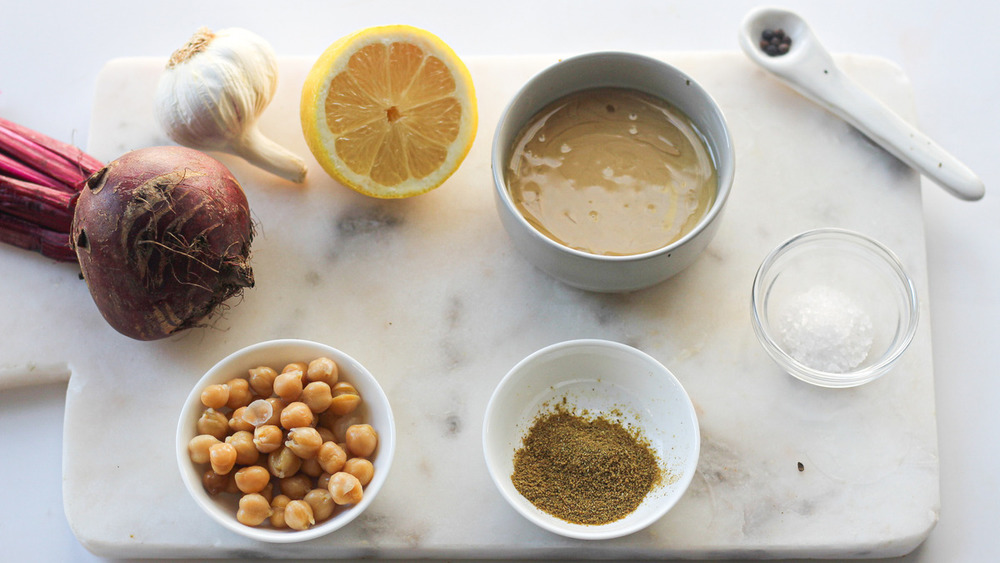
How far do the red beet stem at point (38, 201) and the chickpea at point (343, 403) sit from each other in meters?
0.55

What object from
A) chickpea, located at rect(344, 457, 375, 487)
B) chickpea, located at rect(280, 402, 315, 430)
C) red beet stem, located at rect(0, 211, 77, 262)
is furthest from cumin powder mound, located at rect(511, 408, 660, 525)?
red beet stem, located at rect(0, 211, 77, 262)

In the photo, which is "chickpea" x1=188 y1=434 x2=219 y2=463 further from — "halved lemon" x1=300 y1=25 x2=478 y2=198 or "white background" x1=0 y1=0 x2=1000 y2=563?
"white background" x1=0 y1=0 x2=1000 y2=563

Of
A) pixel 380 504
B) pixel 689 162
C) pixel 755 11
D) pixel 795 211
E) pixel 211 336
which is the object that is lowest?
pixel 380 504

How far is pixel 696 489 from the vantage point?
1354 millimetres

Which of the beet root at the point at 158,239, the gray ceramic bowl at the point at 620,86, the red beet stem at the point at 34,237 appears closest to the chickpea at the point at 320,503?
the beet root at the point at 158,239

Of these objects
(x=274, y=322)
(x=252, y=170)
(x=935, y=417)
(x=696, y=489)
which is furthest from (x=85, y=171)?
(x=935, y=417)

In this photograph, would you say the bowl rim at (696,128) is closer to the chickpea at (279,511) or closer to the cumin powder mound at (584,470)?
the cumin powder mound at (584,470)

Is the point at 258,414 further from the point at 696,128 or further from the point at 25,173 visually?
the point at 696,128

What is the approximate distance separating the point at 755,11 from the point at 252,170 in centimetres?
94

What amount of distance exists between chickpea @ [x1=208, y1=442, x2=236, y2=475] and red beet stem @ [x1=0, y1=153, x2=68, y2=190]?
1.84 ft

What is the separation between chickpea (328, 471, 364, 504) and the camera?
1.25 metres

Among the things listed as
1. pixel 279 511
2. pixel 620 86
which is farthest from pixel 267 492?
pixel 620 86

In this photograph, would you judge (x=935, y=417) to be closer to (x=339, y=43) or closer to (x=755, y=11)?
(x=755, y=11)

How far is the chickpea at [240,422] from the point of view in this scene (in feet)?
4.29
